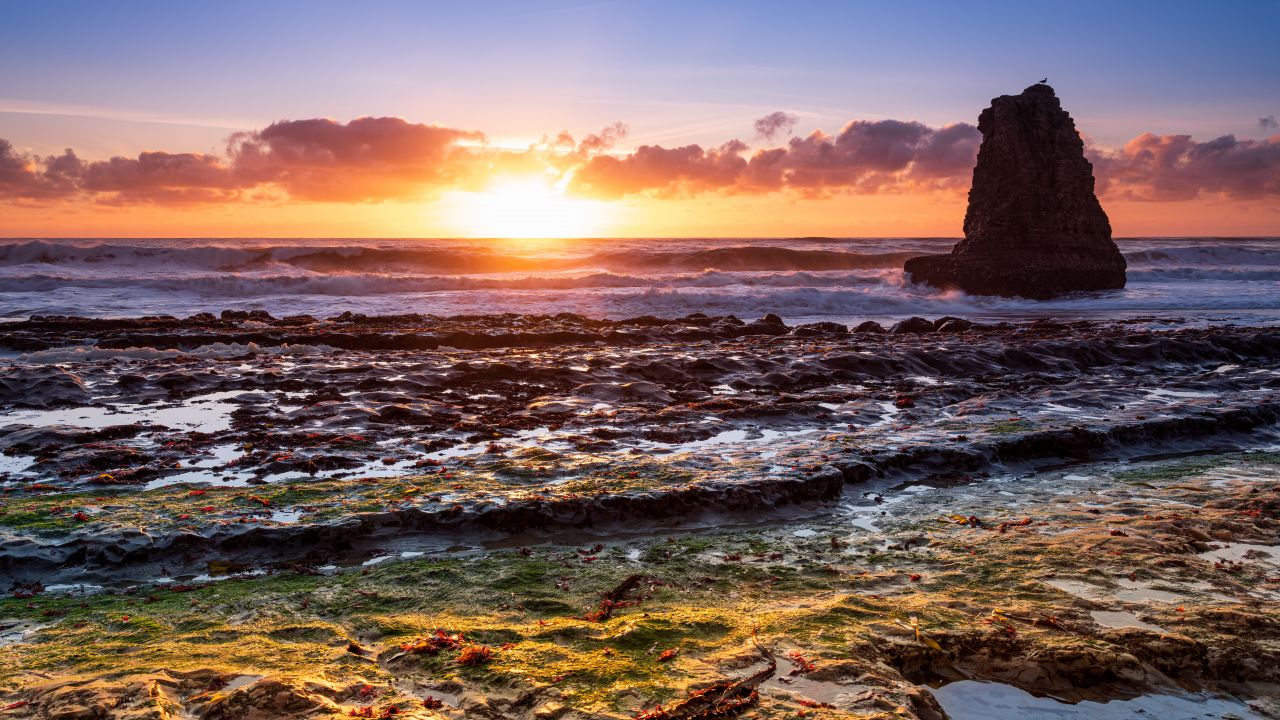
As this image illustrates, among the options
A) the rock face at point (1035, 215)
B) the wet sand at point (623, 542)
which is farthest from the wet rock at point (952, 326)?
the rock face at point (1035, 215)

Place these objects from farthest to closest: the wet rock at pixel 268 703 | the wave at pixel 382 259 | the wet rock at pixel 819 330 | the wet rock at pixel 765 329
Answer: the wave at pixel 382 259, the wet rock at pixel 765 329, the wet rock at pixel 819 330, the wet rock at pixel 268 703

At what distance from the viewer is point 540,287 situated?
43000mm

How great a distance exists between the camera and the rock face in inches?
1588

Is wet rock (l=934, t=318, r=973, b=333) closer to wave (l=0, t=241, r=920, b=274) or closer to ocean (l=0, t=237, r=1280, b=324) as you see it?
ocean (l=0, t=237, r=1280, b=324)

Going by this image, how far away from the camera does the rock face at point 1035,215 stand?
4034cm

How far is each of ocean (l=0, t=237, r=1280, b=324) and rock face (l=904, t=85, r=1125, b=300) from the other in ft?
4.89

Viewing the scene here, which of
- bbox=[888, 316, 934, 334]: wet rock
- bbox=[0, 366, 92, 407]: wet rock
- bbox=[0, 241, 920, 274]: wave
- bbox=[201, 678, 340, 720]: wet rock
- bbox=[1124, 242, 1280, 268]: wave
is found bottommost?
bbox=[0, 366, 92, 407]: wet rock

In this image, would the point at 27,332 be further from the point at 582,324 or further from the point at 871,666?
the point at 871,666

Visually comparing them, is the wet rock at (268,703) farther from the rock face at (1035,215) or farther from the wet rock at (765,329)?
the rock face at (1035,215)

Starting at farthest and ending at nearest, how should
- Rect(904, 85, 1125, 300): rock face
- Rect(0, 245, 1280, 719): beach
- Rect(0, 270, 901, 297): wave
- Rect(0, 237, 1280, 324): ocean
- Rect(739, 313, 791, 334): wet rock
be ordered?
Rect(904, 85, 1125, 300): rock face → Rect(0, 270, 901, 297): wave → Rect(0, 237, 1280, 324): ocean → Rect(739, 313, 791, 334): wet rock → Rect(0, 245, 1280, 719): beach

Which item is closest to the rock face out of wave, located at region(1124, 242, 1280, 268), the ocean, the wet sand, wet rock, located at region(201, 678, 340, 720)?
the ocean

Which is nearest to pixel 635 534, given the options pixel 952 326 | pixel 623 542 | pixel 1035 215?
pixel 623 542

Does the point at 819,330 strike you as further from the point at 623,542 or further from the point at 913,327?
the point at 623,542

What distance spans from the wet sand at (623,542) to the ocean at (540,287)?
18.9m
